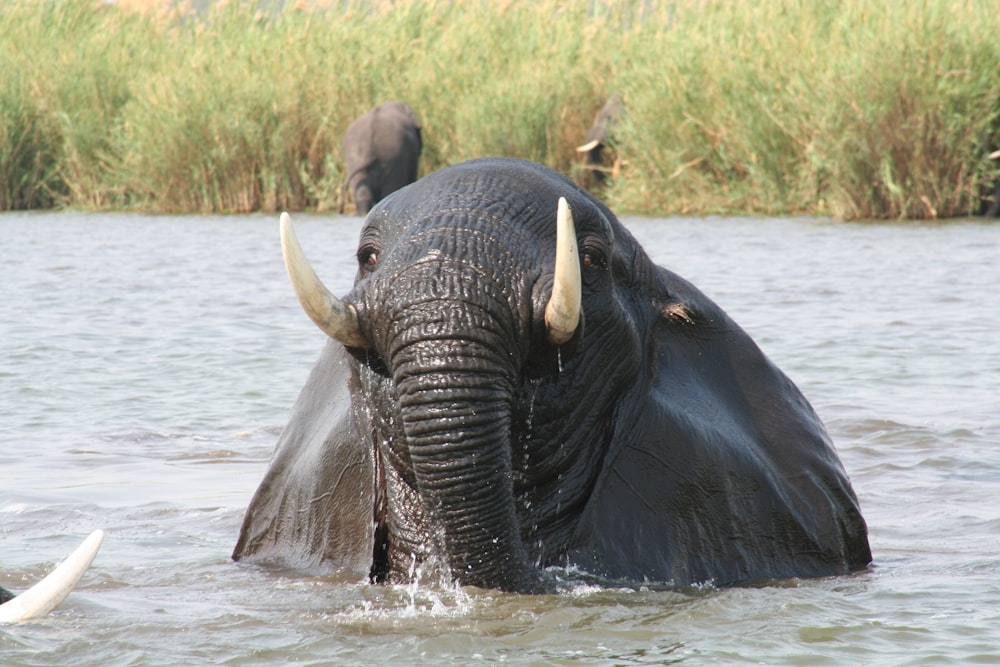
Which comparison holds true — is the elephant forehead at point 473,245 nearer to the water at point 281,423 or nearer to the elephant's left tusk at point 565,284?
the elephant's left tusk at point 565,284

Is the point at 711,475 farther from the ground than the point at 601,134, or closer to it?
closer to it

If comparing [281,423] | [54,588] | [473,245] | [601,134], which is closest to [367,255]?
[473,245]

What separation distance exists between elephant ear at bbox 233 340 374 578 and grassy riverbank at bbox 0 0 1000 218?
14679mm

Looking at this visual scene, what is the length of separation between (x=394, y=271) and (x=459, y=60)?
2009cm

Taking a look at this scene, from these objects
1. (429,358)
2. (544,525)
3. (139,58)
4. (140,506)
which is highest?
(139,58)

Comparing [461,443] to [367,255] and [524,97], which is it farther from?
[524,97]

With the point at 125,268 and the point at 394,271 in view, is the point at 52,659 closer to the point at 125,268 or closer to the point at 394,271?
the point at 394,271

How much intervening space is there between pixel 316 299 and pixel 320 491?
3.15ft

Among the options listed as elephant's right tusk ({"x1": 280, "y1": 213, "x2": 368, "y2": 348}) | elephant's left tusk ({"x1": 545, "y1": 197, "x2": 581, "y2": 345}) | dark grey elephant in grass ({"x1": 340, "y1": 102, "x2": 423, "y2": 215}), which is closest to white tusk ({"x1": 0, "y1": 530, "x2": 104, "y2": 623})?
elephant's right tusk ({"x1": 280, "y1": 213, "x2": 368, "y2": 348})

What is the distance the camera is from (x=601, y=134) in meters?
21.3

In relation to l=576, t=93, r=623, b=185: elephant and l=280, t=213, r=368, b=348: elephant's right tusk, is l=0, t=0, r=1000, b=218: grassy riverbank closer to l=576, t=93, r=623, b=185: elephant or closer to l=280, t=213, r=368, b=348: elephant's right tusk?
l=576, t=93, r=623, b=185: elephant

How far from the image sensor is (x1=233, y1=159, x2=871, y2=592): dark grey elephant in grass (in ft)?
11.0

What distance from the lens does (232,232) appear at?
18.8 m

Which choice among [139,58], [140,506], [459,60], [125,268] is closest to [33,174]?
[139,58]
